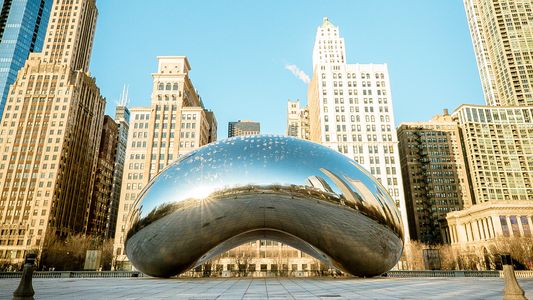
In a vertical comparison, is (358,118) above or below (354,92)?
below

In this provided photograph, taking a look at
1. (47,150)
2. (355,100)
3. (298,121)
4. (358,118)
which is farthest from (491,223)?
(47,150)

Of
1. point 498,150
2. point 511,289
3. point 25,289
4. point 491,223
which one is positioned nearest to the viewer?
point 511,289

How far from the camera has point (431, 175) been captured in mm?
121062

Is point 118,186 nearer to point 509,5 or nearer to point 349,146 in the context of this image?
point 349,146

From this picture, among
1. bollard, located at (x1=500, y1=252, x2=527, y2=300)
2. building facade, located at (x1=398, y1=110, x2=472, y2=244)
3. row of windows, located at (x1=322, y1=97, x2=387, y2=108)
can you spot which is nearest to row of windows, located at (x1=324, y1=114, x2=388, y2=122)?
row of windows, located at (x1=322, y1=97, x2=387, y2=108)

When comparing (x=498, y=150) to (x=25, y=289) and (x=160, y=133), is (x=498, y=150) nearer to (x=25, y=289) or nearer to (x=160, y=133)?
(x=160, y=133)

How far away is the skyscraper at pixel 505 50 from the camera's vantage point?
140750 millimetres

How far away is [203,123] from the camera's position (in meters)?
98.9

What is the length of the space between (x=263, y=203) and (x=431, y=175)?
4963 inches

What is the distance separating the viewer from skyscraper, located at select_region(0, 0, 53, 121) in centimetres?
12381

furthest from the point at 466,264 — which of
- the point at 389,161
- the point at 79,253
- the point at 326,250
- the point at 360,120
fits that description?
the point at 79,253

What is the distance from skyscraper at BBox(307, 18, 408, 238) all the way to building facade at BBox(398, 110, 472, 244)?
3732cm

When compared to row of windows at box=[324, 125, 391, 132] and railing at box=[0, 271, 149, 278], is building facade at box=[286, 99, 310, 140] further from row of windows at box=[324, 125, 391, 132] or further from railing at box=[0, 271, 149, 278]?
railing at box=[0, 271, 149, 278]

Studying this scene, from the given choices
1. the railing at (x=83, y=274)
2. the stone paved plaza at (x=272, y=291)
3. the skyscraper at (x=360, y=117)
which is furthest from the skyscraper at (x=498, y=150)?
the stone paved plaza at (x=272, y=291)
